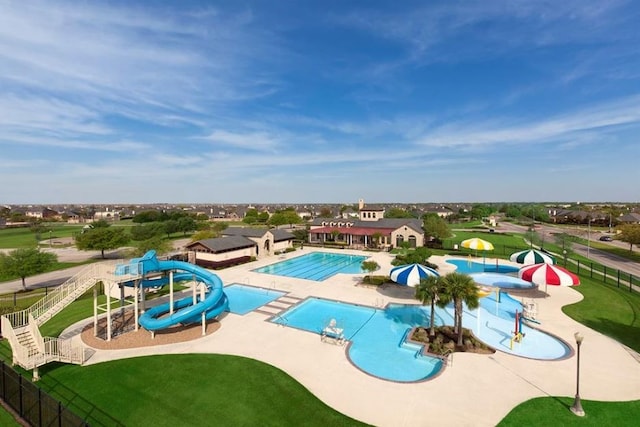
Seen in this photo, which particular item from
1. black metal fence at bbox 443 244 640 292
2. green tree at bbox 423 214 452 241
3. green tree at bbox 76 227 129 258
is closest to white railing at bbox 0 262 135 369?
green tree at bbox 76 227 129 258

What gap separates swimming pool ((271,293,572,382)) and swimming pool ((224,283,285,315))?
2958 millimetres

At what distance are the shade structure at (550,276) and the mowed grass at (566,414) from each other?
41.6ft

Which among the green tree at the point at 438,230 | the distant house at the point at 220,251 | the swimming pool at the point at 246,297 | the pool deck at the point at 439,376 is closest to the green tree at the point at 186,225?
the distant house at the point at 220,251

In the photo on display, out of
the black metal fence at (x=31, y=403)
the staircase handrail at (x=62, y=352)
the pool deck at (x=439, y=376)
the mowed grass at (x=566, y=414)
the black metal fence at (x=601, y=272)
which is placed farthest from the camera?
the black metal fence at (x=601, y=272)

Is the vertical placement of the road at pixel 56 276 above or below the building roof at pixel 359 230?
below

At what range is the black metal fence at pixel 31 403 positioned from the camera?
9.78 metres

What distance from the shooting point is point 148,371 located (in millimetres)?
14336

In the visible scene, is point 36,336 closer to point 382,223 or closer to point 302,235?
point 302,235

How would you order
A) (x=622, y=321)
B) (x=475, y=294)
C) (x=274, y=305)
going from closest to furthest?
(x=475, y=294) < (x=622, y=321) < (x=274, y=305)

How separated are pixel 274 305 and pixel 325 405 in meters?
12.8

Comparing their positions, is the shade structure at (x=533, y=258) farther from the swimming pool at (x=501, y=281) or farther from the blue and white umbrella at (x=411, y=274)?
the blue and white umbrella at (x=411, y=274)

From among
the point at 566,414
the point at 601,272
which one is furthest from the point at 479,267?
the point at 566,414

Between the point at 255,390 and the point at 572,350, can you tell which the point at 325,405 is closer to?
the point at 255,390

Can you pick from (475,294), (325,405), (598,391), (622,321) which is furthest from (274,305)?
(622,321)
